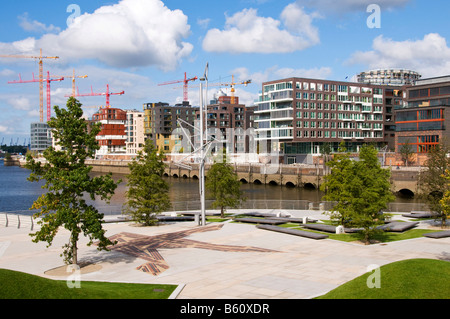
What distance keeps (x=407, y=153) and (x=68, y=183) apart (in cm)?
8257

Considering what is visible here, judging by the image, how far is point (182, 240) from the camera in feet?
102

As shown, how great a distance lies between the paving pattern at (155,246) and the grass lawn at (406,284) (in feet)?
31.7

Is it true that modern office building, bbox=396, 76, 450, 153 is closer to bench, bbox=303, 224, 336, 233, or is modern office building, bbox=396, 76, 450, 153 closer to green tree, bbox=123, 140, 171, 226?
bench, bbox=303, 224, 336, 233

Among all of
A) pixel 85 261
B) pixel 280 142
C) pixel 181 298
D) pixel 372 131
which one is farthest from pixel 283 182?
pixel 181 298

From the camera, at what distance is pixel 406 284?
16.5m

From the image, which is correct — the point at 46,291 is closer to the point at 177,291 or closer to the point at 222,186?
the point at 177,291

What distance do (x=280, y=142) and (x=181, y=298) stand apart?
3935 inches

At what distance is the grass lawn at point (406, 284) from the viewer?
619 inches

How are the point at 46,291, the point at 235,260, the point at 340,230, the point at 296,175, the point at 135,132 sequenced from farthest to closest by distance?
the point at 135,132 < the point at 296,175 < the point at 340,230 < the point at 235,260 < the point at 46,291

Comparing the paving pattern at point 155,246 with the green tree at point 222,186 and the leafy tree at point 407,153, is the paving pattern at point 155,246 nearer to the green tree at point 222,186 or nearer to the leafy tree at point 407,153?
the green tree at point 222,186

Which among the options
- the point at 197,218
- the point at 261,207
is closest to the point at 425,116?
the point at 261,207

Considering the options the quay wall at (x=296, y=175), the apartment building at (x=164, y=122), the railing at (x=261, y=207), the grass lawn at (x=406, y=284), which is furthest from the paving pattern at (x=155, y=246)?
the apartment building at (x=164, y=122)

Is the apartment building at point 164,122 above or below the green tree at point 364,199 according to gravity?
above
